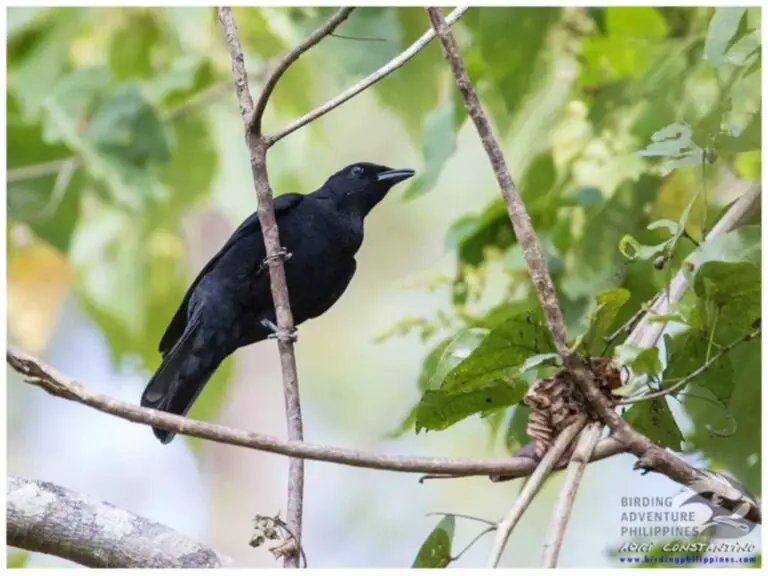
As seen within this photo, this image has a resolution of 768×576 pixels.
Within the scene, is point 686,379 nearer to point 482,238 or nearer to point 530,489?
point 530,489

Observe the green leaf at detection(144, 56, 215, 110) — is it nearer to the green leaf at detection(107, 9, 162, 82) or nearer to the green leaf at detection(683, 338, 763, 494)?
the green leaf at detection(107, 9, 162, 82)

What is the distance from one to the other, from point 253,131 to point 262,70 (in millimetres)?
1247

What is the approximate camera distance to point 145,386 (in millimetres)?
3012

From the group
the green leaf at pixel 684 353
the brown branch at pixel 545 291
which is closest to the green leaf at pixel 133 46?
the brown branch at pixel 545 291

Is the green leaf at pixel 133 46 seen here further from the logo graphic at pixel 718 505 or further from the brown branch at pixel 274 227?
the logo graphic at pixel 718 505

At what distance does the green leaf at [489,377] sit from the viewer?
1.79 meters

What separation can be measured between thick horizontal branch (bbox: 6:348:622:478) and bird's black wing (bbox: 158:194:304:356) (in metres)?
1.54

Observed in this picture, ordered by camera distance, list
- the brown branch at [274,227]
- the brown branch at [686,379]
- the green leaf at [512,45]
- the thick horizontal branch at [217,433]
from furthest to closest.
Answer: the green leaf at [512,45] < the brown branch at [274,227] < the brown branch at [686,379] < the thick horizontal branch at [217,433]

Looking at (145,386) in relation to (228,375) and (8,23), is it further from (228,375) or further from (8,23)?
(8,23)

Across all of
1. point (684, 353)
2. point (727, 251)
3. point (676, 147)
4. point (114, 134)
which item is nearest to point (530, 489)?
point (684, 353)

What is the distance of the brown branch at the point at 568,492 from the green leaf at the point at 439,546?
0.29 meters

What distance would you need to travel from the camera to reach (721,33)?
2.23 m

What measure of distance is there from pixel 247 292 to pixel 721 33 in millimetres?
1514

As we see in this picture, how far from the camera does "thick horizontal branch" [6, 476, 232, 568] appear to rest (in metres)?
2.02
